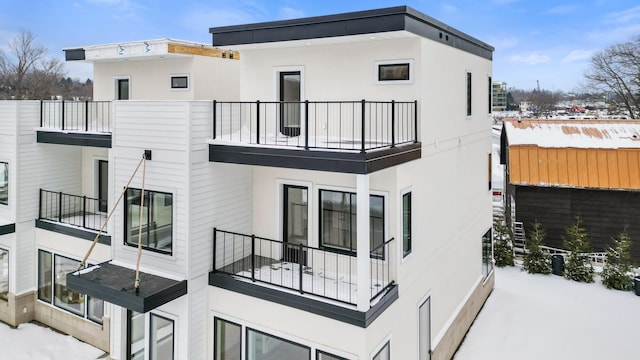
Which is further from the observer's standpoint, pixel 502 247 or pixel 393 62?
pixel 502 247

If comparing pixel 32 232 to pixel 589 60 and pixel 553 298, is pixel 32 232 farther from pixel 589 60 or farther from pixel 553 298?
pixel 589 60

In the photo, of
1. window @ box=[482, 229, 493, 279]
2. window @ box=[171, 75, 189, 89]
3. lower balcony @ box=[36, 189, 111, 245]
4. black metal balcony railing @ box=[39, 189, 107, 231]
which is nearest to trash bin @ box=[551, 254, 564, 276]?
window @ box=[482, 229, 493, 279]

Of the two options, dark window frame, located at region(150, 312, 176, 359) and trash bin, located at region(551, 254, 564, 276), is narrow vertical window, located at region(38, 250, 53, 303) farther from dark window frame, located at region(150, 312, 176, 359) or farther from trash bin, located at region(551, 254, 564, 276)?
trash bin, located at region(551, 254, 564, 276)

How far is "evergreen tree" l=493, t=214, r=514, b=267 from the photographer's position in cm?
1559

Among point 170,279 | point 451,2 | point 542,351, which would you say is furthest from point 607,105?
point 451,2

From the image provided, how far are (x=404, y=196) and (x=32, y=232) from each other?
9.93 m

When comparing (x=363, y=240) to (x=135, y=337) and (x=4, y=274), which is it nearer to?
(x=135, y=337)

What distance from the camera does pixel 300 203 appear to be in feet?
28.3

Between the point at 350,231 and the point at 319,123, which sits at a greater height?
the point at 319,123

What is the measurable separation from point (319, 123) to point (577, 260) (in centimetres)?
1044

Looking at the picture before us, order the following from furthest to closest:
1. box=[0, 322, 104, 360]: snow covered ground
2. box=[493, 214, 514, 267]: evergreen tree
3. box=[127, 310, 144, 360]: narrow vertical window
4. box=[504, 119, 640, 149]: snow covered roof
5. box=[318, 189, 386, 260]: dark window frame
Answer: box=[504, 119, 640, 149]: snow covered roof
box=[493, 214, 514, 267]: evergreen tree
box=[0, 322, 104, 360]: snow covered ground
box=[127, 310, 144, 360]: narrow vertical window
box=[318, 189, 386, 260]: dark window frame

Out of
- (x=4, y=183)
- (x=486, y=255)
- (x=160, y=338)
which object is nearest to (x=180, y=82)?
(x=4, y=183)

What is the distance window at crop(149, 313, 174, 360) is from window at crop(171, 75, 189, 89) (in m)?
6.35

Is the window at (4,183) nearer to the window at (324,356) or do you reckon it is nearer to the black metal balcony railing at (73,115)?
the black metal balcony railing at (73,115)
